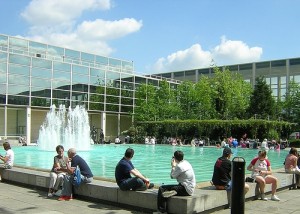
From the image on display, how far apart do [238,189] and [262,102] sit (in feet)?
192

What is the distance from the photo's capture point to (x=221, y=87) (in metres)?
65.3

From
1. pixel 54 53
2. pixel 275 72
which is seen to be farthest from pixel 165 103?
pixel 275 72

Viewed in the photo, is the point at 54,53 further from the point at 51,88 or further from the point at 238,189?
the point at 238,189

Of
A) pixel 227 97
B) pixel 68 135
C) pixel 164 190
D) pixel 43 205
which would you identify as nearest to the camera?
pixel 164 190

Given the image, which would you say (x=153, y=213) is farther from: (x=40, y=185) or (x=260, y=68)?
(x=260, y=68)

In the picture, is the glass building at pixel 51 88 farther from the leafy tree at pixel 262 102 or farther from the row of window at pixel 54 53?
the leafy tree at pixel 262 102

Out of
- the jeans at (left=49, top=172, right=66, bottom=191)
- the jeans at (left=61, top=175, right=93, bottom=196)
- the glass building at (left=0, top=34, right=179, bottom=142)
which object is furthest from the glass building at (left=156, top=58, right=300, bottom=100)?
the jeans at (left=61, top=175, right=93, bottom=196)

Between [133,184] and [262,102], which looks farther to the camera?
[262,102]

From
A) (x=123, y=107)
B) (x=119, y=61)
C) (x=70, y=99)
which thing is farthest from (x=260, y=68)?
(x=70, y=99)

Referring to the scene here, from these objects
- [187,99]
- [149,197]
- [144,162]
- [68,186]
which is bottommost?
[144,162]

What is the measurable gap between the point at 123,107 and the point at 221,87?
16.5 m

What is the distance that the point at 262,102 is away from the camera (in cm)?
6281

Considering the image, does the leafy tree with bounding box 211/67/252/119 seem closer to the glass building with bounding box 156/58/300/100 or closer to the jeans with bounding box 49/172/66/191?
the glass building with bounding box 156/58/300/100

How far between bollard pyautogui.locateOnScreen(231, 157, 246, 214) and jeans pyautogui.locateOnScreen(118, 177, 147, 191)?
261 centimetres
